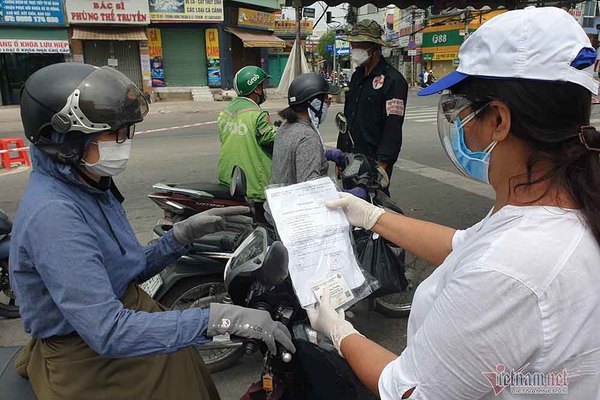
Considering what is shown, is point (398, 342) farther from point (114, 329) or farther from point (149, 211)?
point (149, 211)

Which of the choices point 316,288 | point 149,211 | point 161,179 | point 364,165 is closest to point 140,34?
point 161,179

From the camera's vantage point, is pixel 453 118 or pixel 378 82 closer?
pixel 453 118

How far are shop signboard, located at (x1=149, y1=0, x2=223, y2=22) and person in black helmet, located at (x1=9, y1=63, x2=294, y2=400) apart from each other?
22211mm

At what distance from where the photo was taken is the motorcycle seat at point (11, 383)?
1.53 meters

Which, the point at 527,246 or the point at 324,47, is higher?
the point at 324,47

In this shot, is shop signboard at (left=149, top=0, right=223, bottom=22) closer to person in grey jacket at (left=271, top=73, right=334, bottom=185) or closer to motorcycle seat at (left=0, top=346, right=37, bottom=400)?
person in grey jacket at (left=271, top=73, right=334, bottom=185)

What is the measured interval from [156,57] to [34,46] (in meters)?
5.00

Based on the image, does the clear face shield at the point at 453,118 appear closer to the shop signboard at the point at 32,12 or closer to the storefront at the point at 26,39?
the storefront at the point at 26,39

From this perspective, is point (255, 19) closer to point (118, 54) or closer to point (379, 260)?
point (118, 54)

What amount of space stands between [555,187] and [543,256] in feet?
0.59

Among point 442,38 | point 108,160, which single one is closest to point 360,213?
point 108,160

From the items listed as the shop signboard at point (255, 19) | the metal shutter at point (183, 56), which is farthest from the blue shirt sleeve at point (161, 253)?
the shop signboard at point (255, 19)

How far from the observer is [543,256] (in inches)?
35.4

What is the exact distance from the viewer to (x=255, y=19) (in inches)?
1001
